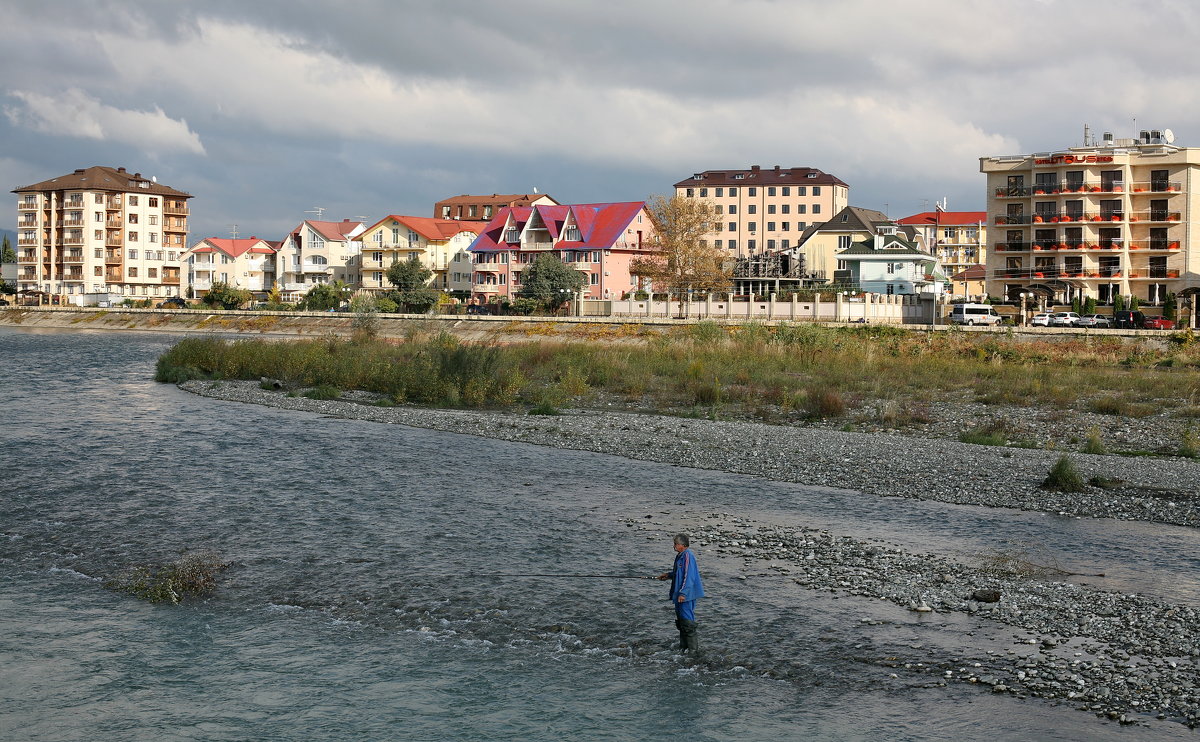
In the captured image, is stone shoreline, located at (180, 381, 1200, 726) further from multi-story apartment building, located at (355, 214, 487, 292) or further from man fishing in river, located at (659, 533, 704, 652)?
multi-story apartment building, located at (355, 214, 487, 292)

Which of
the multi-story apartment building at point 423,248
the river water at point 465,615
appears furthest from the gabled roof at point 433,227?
the river water at point 465,615

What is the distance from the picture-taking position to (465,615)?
48.1ft

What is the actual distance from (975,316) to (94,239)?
13136cm

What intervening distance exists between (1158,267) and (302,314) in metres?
85.5

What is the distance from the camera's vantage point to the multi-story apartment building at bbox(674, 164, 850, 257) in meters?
160

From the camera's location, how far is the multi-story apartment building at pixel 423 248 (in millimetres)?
132500

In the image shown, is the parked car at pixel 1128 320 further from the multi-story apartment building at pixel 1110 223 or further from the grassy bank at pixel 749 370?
the grassy bank at pixel 749 370

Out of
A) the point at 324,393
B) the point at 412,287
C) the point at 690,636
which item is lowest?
the point at 690,636

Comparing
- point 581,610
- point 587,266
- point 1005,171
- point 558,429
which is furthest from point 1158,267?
point 581,610

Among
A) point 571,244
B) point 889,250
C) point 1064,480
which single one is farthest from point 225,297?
point 1064,480

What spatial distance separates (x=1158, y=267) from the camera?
307 ft

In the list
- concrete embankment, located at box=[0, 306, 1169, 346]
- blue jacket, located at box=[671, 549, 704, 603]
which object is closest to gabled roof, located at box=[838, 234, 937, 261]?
concrete embankment, located at box=[0, 306, 1169, 346]

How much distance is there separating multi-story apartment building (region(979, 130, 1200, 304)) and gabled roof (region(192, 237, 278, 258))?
10956cm

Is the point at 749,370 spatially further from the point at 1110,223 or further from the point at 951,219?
the point at 951,219
